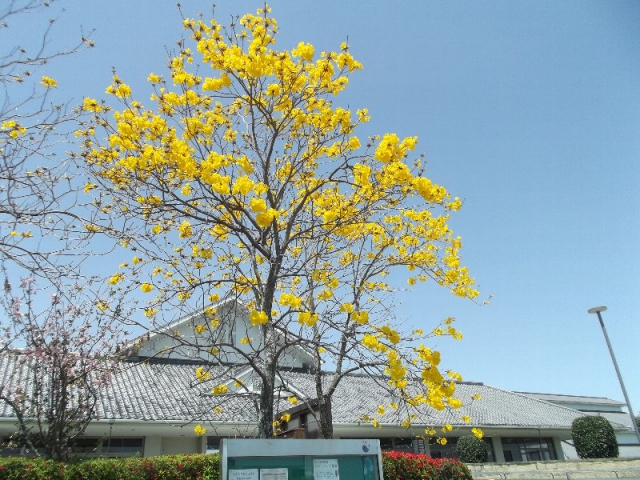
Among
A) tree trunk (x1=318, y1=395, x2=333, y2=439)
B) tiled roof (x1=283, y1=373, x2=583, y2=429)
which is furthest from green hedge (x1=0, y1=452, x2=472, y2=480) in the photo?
tree trunk (x1=318, y1=395, x2=333, y2=439)

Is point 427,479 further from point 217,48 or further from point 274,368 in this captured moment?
point 217,48

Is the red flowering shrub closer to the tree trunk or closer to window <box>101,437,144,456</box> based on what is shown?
the tree trunk

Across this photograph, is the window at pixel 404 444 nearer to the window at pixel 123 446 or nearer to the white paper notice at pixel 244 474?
the window at pixel 123 446

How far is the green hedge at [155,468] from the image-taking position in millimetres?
5453

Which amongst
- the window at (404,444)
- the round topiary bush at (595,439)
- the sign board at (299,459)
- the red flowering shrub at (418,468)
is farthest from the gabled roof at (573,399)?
the sign board at (299,459)

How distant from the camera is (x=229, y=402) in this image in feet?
36.4

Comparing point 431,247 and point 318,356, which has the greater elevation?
point 431,247

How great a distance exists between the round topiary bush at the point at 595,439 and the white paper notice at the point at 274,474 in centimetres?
1334

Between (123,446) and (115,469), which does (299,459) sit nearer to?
(115,469)

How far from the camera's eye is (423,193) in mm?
4742

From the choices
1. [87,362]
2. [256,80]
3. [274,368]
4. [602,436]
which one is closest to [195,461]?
[87,362]

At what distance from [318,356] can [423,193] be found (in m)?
2.43

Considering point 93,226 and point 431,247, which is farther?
point 431,247

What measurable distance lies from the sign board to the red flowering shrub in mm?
4674
